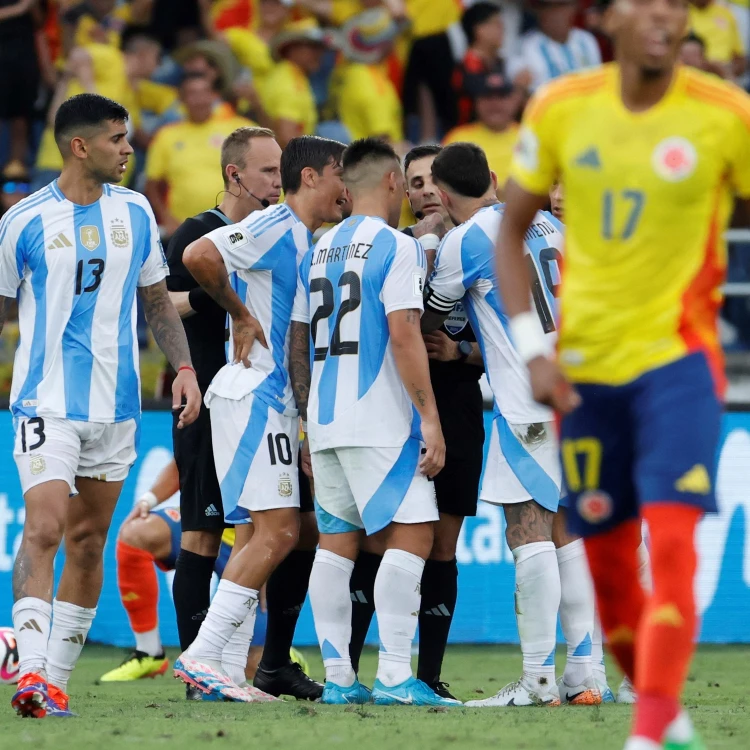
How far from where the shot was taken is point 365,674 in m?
8.25

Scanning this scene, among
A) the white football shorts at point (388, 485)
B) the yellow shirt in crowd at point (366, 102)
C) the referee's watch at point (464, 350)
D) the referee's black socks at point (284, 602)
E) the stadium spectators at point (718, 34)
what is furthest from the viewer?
the stadium spectators at point (718, 34)

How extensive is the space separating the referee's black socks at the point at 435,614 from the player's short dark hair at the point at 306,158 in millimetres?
1921

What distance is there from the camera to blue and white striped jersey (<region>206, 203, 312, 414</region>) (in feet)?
21.7

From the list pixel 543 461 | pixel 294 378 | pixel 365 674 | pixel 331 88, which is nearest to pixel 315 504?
pixel 294 378

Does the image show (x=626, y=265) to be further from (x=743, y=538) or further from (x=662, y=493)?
(x=743, y=538)

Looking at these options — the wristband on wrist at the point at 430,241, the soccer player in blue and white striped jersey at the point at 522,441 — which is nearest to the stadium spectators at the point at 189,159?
the wristband on wrist at the point at 430,241

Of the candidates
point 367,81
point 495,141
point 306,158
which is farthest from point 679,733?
point 367,81

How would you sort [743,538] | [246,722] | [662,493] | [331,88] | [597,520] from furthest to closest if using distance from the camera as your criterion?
[331,88], [743,538], [246,722], [597,520], [662,493]

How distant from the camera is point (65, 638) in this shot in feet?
21.1

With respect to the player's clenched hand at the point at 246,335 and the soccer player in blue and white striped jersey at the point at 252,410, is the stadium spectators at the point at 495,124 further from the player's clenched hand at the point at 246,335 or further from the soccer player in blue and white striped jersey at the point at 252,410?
the player's clenched hand at the point at 246,335

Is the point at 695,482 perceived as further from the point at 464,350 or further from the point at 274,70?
the point at 274,70

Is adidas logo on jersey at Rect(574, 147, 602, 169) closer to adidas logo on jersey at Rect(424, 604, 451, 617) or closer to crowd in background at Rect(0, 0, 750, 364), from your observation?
adidas logo on jersey at Rect(424, 604, 451, 617)

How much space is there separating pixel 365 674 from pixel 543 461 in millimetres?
2455

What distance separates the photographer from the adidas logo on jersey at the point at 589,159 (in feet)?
13.4
